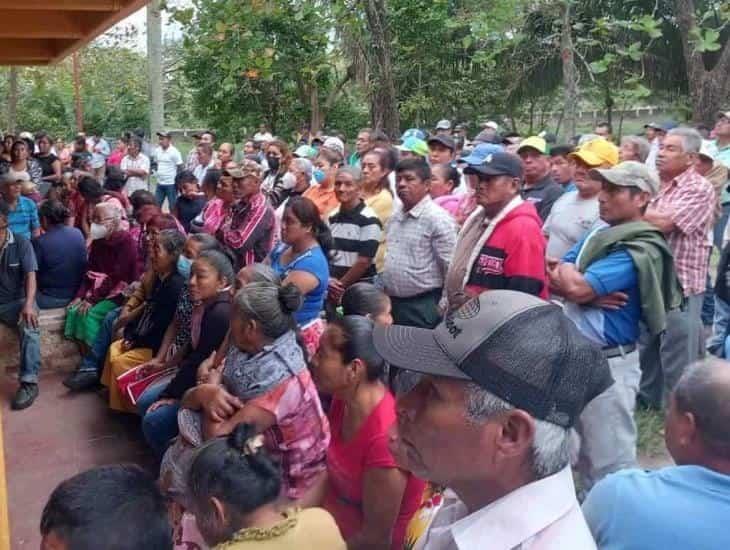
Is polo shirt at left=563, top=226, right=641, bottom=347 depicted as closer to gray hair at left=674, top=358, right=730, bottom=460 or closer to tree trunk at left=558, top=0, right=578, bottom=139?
gray hair at left=674, top=358, right=730, bottom=460

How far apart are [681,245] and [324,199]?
2779mm

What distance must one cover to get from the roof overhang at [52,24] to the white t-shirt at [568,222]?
2.96 meters

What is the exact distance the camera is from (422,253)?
430 cm

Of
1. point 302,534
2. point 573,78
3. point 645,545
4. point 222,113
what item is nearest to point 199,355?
point 302,534

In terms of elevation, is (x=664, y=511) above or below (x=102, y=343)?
above

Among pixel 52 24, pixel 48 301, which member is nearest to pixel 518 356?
pixel 48 301

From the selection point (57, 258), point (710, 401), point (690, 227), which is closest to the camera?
point (710, 401)

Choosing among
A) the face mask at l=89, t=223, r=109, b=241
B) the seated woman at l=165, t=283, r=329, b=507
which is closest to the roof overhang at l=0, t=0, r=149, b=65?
the face mask at l=89, t=223, r=109, b=241

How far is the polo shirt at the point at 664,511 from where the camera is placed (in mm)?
1579

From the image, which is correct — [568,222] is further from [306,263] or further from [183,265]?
Result: [183,265]

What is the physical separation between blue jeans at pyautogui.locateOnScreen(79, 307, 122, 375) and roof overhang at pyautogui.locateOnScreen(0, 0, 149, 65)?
213 centimetres

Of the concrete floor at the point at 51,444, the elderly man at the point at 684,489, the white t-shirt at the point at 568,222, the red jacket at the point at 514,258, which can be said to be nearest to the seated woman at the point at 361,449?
the elderly man at the point at 684,489

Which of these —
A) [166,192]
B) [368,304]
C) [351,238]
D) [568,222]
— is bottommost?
[166,192]

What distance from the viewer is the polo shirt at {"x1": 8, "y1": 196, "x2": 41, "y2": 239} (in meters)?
6.35
